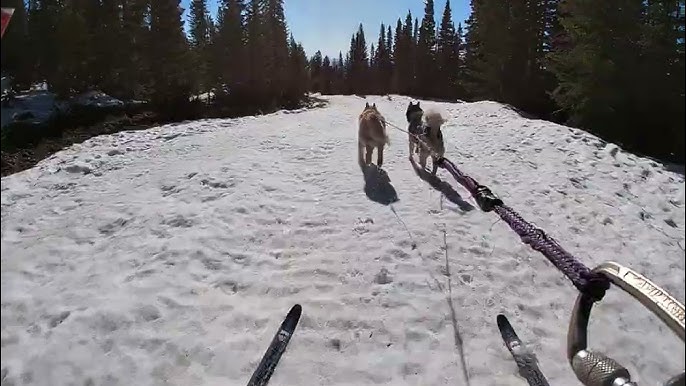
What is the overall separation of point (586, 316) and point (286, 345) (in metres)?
3.21

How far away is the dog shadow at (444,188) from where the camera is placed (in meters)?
7.39

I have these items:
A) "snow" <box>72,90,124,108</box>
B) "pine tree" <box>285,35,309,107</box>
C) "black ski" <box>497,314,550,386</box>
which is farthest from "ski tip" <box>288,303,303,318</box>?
"pine tree" <box>285,35,309,107</box>

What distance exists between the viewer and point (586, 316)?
152cm

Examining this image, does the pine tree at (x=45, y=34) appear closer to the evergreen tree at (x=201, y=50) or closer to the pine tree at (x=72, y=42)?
the pine tree at (x=72, y=42)

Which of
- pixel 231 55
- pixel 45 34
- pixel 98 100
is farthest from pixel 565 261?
pixel 231 55

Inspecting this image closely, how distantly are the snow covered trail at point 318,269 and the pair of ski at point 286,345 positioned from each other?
0.08 meters

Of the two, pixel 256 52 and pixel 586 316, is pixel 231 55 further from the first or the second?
pixel 586 316

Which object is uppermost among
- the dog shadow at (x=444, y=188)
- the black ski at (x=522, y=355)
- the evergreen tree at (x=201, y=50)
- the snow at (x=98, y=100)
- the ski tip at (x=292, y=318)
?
the evergreen tree at (x=201, y=50)

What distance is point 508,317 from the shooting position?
4676mm

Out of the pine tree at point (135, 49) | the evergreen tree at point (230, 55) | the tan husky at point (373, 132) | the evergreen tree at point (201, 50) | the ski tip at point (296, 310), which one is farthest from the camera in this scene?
the pine tree at point (135, 49)

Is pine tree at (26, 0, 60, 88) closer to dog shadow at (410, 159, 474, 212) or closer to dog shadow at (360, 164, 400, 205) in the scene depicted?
dog shadow at (360, 164, 400, 205)

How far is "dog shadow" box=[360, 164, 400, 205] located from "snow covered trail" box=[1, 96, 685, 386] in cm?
6

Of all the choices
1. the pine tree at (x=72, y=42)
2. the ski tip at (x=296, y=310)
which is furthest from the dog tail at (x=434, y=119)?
the pine tree at (x=72, y=42)

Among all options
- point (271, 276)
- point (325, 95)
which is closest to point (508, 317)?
point (271, 276)
